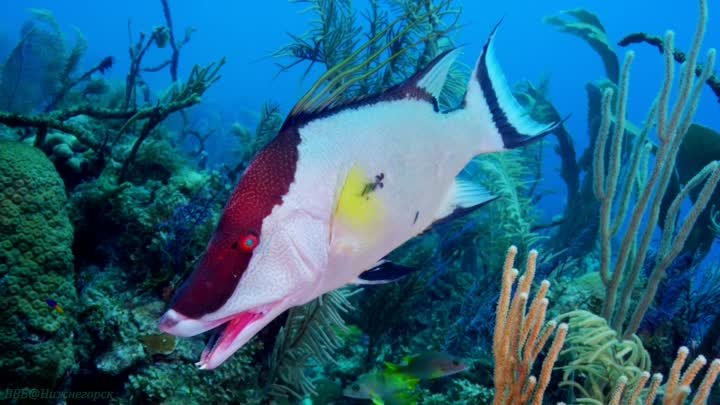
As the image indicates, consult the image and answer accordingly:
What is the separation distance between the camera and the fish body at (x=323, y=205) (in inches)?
47.1

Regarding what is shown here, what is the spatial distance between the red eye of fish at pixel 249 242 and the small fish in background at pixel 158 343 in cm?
195

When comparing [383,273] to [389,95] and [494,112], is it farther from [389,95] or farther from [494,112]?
[494,112]

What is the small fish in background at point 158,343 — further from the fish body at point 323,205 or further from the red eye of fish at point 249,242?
the red eye of fish at point 249,242

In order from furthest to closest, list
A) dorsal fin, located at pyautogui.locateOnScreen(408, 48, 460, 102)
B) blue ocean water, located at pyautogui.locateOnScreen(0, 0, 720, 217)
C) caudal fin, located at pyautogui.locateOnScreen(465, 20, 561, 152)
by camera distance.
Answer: blue ocean water, located at pyautogui.locateOnScreen(0, 0, 720, 217) → caudal fin, located at pyautogui.locateOnScreen(465, 20, 561, 152) → dorsal fin, located at pyautogui.locateOnScreen(408, 48, 460, 102)

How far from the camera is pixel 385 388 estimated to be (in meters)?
3.39

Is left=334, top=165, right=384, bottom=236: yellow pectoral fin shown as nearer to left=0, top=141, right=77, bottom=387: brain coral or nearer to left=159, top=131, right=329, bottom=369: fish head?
left=159, top=131, right=329, bottom=369: fish head

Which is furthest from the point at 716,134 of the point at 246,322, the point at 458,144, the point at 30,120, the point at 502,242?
the point at 30,120

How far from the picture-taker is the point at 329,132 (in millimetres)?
1373

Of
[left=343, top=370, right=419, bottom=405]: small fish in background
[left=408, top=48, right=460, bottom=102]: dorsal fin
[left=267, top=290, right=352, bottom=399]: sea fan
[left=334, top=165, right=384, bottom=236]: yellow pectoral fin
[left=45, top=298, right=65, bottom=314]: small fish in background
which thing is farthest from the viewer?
[left=343, top=370, right=419, bottom=405]: small fish in background

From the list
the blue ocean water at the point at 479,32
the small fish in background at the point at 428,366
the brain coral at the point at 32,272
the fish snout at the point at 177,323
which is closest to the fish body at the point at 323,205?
the fish snout at the point at 177,323

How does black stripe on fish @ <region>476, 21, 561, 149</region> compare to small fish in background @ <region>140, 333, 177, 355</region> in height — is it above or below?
above

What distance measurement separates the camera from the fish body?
1195 mm

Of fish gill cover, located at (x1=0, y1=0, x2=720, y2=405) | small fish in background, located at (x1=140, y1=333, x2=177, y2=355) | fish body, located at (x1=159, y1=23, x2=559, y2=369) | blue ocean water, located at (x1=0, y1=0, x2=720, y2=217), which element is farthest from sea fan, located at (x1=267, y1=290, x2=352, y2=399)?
blue ocean water, located at (x1=0, y1=0, x2=720, y2=217)

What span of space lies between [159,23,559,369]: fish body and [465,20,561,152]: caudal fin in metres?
0.06
